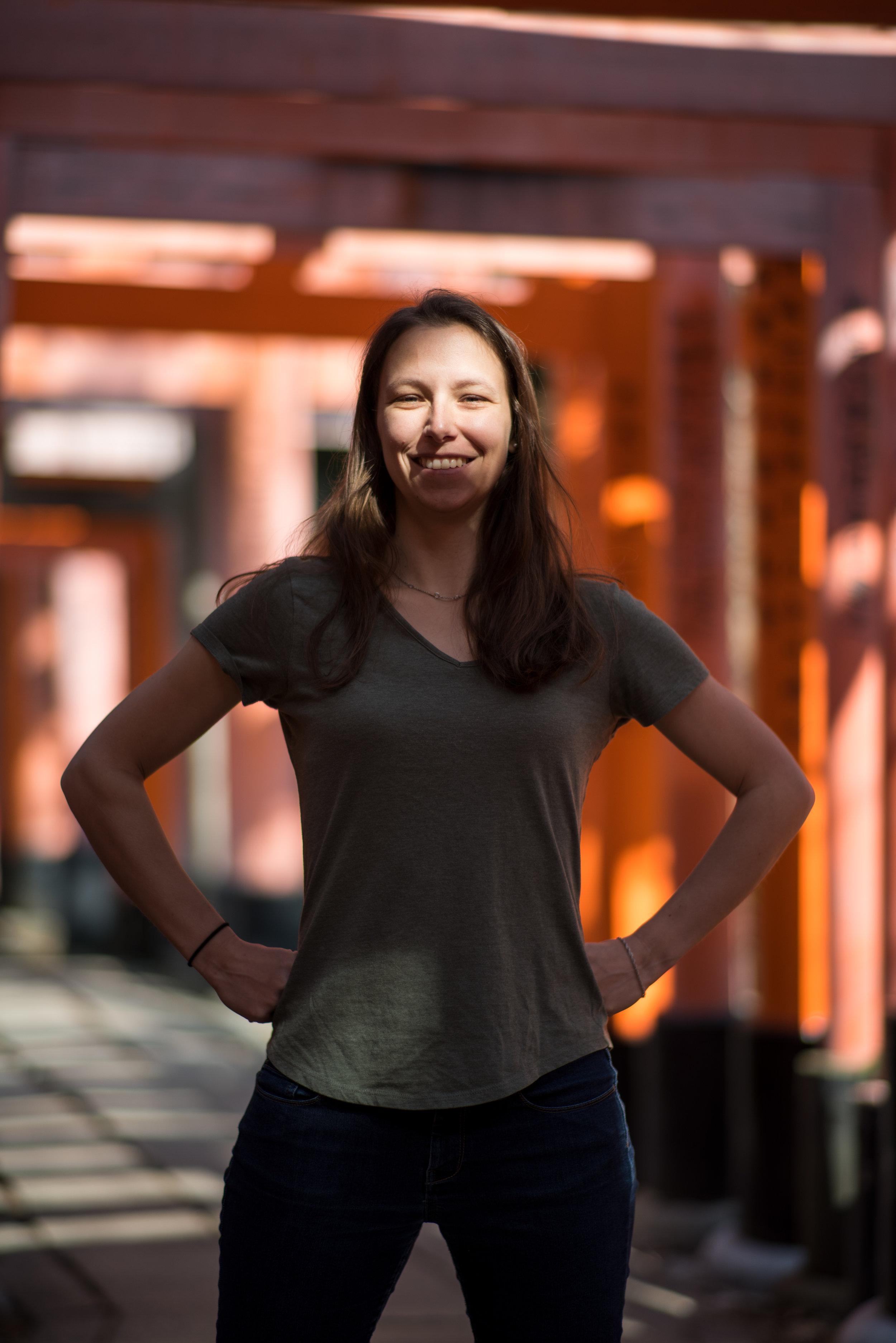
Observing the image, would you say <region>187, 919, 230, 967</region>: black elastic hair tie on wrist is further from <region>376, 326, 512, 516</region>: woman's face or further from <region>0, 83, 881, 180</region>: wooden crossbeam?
<region>0, 83, 881, 180</region>: wooden crossbeam

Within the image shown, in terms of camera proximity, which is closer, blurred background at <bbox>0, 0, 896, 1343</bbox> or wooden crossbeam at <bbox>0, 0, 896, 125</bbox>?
wooden crossbeam at <bbox>0, 0, 896, 125</bbox>

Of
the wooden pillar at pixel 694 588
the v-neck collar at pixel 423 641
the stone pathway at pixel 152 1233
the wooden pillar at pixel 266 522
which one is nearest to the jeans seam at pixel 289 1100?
the v-neck collar at pixel 423 641

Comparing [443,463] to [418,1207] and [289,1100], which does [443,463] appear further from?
[418,1207]

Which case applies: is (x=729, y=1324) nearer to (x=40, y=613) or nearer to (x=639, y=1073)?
(x=639, y=1073)

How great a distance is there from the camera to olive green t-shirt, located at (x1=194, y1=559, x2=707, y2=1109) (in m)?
1.80

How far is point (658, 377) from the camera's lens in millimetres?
6156

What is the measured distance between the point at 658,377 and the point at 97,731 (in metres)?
4.54

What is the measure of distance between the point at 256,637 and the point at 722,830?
685 millimetres

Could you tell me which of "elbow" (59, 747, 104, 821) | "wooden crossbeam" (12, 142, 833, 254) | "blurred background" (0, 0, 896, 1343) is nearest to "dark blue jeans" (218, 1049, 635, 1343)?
"elbow" (59, 747, 104, 821)

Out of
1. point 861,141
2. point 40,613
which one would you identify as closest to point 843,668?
point 861,141

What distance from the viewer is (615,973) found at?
80.1 inches

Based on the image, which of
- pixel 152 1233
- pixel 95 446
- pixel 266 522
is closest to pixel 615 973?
pixel 152 1233

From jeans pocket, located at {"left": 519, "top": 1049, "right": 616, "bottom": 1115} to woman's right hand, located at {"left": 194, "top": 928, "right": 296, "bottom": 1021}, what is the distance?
13.6 inches

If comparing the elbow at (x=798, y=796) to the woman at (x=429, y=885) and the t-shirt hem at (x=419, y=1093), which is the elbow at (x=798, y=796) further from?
the t-shirt hem at (x=419, y=1093)
